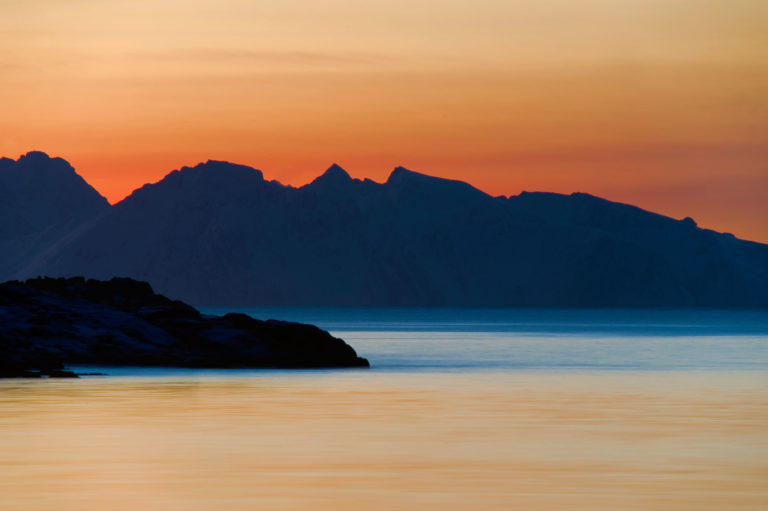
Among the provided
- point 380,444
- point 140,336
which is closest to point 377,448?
point 380,444

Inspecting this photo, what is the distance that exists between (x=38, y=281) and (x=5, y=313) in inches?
471

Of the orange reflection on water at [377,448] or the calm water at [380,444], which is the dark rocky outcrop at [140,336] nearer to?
the calm water at [380,444]

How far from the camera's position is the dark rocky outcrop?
67875 mm

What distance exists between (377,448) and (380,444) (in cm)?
88

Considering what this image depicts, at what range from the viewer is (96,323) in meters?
71.9

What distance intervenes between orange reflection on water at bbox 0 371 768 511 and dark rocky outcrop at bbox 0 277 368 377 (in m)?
14.0

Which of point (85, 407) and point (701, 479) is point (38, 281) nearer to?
point (85, 407)

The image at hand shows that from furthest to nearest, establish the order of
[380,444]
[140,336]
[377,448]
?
[140,336]
[380,444]
[377,448]

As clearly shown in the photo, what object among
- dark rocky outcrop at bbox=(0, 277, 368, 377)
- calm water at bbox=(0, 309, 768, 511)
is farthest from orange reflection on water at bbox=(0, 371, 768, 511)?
dark rocky outcrop at bbox=(0, 277, 368, 377)

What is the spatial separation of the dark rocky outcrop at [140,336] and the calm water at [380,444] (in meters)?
7.35

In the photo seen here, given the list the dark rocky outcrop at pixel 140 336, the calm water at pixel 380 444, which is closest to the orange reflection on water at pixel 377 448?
the calm water at pixel 380 444

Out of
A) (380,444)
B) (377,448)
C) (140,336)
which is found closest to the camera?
(377,448)

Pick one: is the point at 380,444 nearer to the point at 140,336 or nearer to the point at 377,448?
the point at 377,448

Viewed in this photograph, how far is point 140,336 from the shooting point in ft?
235
